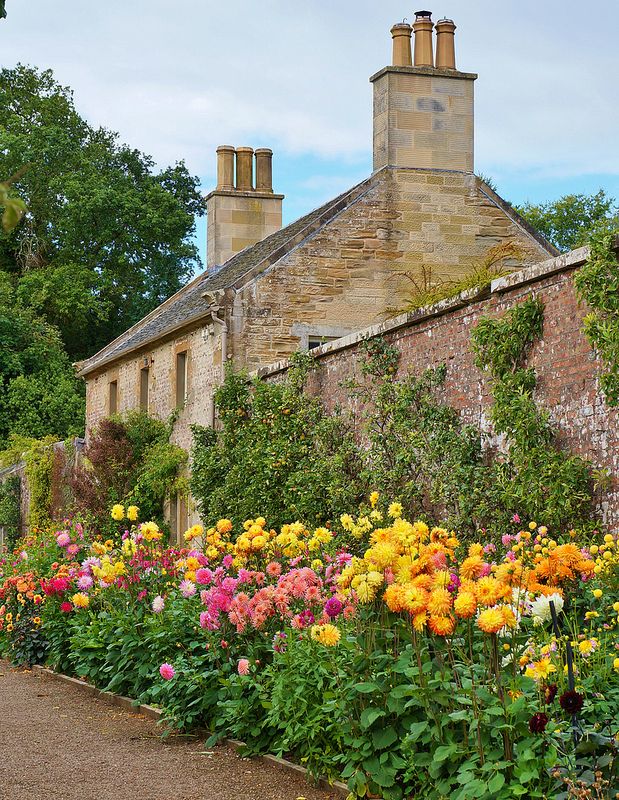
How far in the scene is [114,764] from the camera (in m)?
7.23

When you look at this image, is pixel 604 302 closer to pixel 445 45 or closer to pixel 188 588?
pixel 188 588

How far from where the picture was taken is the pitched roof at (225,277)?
59.8 ft

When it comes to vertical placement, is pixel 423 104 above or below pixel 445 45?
below

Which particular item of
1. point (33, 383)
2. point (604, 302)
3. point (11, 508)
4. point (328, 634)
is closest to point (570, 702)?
point (328, 634)

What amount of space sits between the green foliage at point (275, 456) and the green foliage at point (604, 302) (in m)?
4.41

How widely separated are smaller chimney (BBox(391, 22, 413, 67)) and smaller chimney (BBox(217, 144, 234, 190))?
634 cm

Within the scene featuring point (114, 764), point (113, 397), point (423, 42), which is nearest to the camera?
point (114, 764)

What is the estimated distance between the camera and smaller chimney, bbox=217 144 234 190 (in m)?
23.9

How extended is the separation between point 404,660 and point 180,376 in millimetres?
14835

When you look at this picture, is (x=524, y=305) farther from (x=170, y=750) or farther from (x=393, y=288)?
(x=393, y=288)

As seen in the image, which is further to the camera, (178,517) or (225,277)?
(225,277)

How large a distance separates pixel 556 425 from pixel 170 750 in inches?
150

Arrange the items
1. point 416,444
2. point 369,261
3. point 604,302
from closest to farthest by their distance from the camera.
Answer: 1. point 604,302
2. point 416,444
3. point 369,261

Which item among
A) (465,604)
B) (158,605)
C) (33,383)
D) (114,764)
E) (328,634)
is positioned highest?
(33,383)
